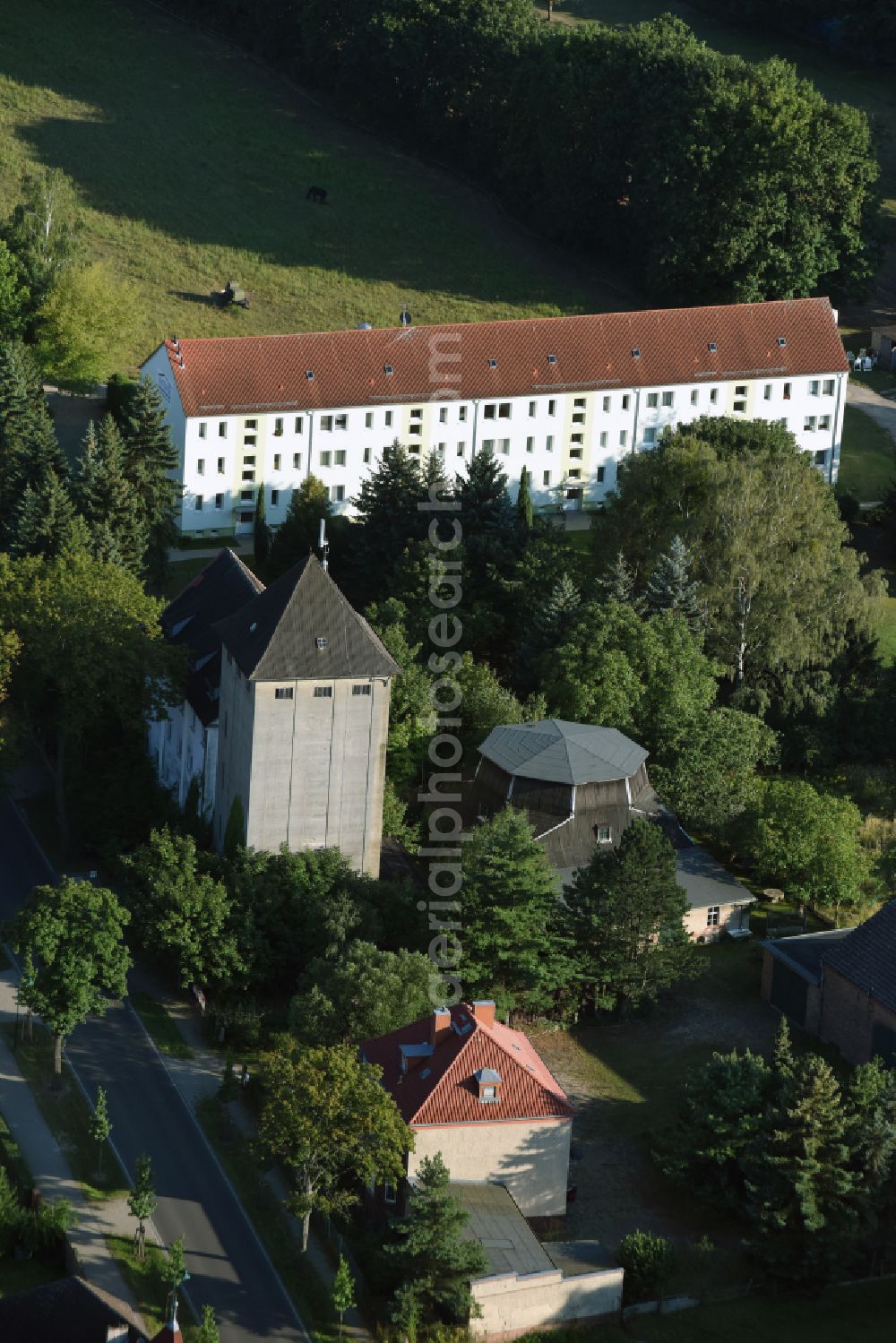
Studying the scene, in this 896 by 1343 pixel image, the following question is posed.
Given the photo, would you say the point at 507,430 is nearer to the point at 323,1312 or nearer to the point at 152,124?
the point at 152,124

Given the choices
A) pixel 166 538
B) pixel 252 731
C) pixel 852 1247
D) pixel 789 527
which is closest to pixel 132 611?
pixel 252 731

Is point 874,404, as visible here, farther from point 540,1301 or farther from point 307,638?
point 540,1301

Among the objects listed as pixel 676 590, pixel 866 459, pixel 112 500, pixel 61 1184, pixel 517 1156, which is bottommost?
pixel 61 1184

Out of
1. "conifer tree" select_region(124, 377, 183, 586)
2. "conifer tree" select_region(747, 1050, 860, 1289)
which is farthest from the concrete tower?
"conifer tree" select_region(124, 377, 183, 586)

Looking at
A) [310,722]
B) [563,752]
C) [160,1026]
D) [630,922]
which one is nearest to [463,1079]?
[630,922]

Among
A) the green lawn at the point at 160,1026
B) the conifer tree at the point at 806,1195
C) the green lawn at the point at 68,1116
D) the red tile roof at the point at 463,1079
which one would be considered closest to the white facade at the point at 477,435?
the green lawn at the point at 160,1026

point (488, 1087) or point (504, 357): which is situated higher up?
point (504, 357)

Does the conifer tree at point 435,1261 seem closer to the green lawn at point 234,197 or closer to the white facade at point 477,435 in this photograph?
the white facade at point 477,435
